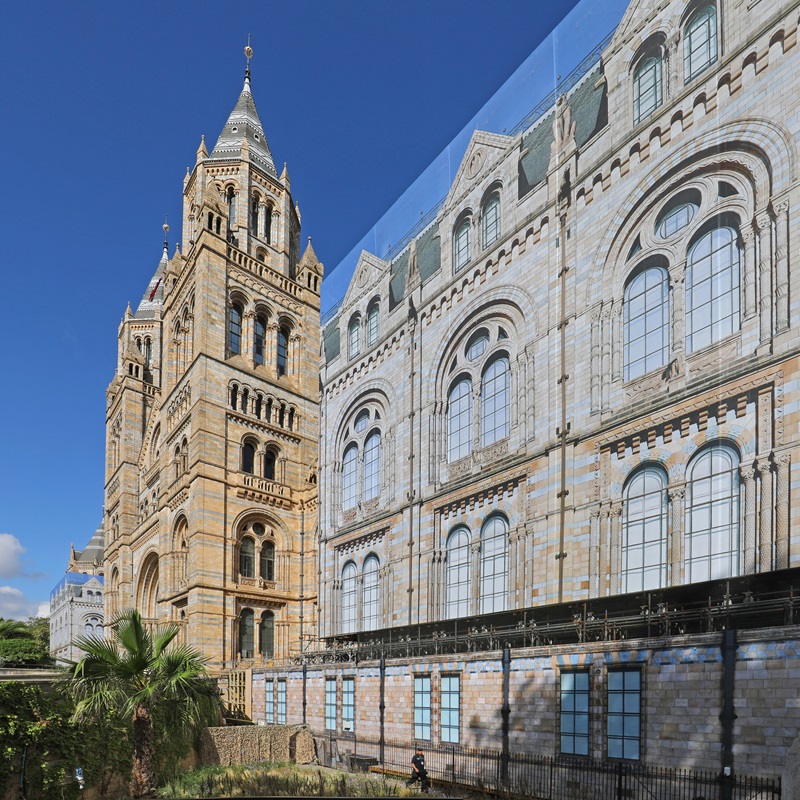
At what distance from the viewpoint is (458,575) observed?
70.2 ft

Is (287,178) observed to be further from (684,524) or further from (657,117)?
(684,524)

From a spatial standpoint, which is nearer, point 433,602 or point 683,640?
point 683,640

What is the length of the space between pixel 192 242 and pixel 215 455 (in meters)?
12.3

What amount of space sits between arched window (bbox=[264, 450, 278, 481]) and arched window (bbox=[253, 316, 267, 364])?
186 inches

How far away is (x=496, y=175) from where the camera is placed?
21953 millimetres

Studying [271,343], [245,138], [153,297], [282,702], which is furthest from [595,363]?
[153,297]

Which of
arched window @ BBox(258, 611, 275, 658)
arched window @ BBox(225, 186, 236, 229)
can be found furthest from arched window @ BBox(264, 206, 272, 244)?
arched window @ BBox(258, 611, 275, 658)

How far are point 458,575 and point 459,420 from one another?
438 cm

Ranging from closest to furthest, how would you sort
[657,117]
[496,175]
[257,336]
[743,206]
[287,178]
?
[743,206]
[657,117]
[496,175]
[257,336]
[287,178]

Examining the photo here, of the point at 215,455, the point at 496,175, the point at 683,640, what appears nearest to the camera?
the point at 683,640

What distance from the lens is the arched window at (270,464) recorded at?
3825cm

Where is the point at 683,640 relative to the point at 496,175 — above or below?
below

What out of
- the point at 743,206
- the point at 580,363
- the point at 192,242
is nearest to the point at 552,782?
the point at 580,363

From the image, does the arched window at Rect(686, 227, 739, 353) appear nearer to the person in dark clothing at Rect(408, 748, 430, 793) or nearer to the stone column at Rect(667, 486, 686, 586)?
the stone column at Rect(667, 486, 686, 586)
